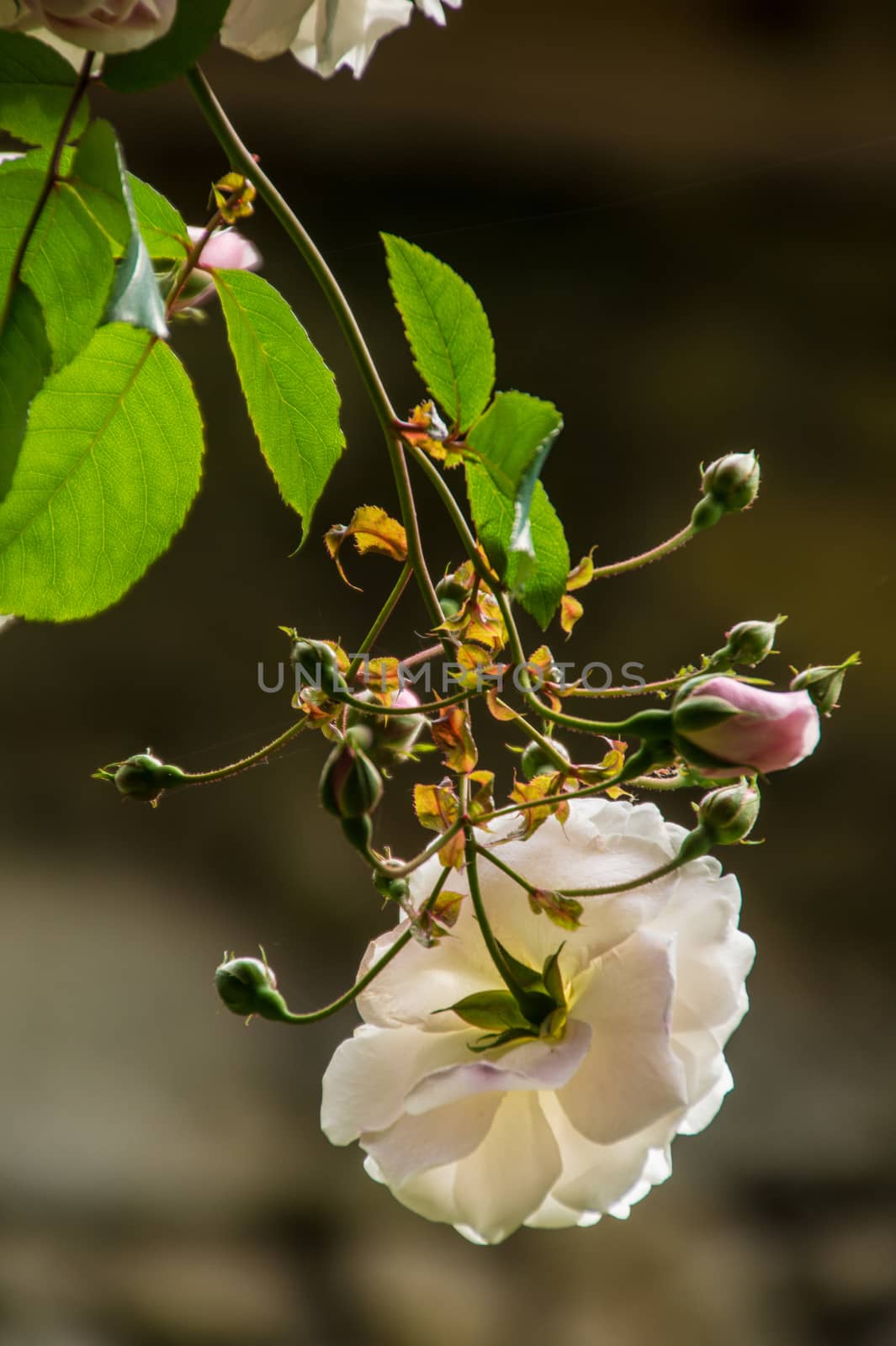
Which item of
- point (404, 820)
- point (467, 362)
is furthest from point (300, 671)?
point (404, 820)

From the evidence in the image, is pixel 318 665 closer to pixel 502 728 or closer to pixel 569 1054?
pixel 569 1054

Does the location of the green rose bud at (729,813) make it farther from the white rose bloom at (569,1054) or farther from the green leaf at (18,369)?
the green leaf at (18,369)

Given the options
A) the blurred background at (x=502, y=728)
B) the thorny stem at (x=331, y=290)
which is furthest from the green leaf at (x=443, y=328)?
the blurred background at (x=502, y=728)

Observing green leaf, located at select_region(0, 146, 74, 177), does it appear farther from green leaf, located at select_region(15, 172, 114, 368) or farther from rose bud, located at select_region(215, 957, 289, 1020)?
rose bud, located at select_region(215, 957, 289, 1020)

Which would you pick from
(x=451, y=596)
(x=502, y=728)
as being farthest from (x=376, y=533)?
(x=502, y=728)

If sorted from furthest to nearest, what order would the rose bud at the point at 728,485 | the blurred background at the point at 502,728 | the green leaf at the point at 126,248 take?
the blurred background at the point at 502,728, the rose bud at the point at 728,485, the green leaf at the point at 126,248

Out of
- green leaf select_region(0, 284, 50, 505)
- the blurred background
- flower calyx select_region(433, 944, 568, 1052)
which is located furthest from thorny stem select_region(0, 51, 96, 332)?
the blurred background

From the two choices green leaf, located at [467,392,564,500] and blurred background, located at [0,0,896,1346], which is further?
blurred background, located at [0,0,896,1346]

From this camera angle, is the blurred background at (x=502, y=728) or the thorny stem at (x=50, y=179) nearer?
the thorny stem at (x=50, y=179)
